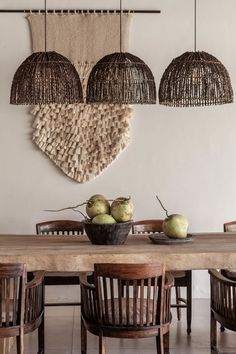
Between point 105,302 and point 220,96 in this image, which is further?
point 220,96

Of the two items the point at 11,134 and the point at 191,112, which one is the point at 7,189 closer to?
the point at 11,134

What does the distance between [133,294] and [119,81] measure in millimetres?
1470

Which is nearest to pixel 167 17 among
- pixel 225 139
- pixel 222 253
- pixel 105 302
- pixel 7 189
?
pixel 225 139

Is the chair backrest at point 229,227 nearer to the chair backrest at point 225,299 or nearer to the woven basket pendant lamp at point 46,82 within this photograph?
the chair backrest at point 225,299

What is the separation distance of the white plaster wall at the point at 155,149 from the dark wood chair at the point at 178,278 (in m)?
0.60

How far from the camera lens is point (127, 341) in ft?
16.2

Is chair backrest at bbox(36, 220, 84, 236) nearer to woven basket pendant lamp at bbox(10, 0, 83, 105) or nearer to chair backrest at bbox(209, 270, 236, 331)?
woven basket pendant lamp at bbox(10, 0, 83, 105)

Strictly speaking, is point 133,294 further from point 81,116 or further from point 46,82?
point 81,116

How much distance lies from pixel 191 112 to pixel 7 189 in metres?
1.73

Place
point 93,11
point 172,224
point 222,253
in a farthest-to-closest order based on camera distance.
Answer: point 93,11 → point 172,224 → point 222,253

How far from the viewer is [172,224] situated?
175 inches

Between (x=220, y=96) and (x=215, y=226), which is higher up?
(x=220, y=96)

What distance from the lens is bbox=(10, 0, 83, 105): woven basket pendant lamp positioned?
447cm

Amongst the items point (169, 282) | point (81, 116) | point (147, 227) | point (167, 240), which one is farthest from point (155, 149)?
point (169, 282)
